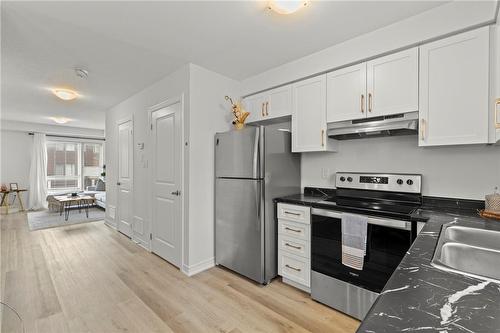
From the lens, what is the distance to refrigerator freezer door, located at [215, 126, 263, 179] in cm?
235

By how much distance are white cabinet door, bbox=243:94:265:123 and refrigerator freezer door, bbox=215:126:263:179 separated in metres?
0.50

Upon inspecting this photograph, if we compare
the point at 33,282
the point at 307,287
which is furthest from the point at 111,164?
the point at 307,287

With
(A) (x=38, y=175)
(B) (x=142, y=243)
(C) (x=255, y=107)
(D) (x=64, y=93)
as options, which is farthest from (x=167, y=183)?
(A) (x=38, y=175)

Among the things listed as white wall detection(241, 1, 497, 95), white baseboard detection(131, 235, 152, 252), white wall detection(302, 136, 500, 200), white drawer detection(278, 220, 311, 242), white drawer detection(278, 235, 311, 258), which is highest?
white wall detection(241, 1, 497, 95)

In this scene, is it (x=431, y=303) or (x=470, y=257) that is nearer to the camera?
(x=431, y=303)

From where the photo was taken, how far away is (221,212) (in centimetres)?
275

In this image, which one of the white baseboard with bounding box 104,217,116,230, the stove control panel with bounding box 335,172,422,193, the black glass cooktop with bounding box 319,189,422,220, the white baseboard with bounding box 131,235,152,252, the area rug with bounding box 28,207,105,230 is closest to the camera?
the black glass cooktop with bounding box 319,189,422,220

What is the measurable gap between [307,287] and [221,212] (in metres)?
1.22

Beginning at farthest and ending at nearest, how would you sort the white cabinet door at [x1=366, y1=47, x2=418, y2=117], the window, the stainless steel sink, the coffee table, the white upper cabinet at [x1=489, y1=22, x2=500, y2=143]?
the window, the coffee table, the white cabinet door at [x1=366, y1=47, x2=418, y2=117], the white upper cabinet at [x1=489, y1=22, x2=500, y2=143], the stainless steel sink

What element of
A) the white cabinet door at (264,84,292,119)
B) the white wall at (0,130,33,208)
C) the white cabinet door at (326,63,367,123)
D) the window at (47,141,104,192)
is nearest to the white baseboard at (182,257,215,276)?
the white cabinet door at (264,84,292,119)

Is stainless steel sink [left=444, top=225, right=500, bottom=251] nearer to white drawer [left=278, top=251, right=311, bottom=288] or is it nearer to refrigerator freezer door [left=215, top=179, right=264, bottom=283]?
white drawer [left=278, top=251, right=311, bottom=288]

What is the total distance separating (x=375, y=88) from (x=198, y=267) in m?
2.61

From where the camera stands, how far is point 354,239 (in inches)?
70.7

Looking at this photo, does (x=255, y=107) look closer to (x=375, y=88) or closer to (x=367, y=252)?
(x=375, y=88)
